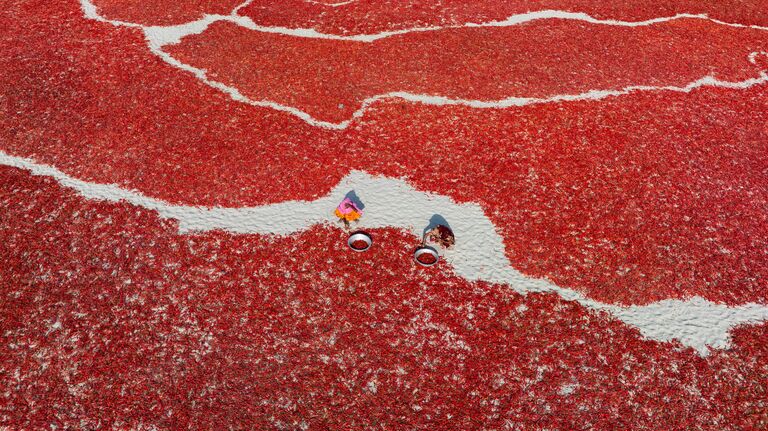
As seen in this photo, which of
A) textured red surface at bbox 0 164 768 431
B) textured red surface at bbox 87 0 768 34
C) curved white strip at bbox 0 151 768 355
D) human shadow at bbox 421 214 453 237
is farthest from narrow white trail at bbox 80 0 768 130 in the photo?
textured red surface at bbox 0 164 768 431

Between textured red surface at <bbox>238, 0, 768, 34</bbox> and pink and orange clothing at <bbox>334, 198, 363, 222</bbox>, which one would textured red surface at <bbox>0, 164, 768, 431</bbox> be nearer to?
pink and orange clothing at <bbox>334, 198, 363, 222</bbox>

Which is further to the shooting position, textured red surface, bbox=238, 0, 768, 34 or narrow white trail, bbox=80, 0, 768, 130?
textured red surface, bbox=238, 0, 768, 34

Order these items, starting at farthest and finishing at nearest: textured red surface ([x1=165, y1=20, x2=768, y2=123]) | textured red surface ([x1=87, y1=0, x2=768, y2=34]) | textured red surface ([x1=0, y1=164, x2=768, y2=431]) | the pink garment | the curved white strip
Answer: textured red surface ([x1=87, y1=0, x2=768, y2=34])
textured red surface ([x1=165, y1=20, x2=768, y2=123])
the pink garment
the curved white strip
textured red surface ([x1=0, y1=164, x2=768, y2=431])

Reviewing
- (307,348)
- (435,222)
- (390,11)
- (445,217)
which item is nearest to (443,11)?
(390,11)

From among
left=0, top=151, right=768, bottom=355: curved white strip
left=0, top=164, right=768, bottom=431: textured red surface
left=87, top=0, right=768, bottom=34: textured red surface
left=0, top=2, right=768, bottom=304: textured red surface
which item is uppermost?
left=87, top=0, right=768, bottom=34: textured red surface

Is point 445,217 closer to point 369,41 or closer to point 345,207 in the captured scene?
point 345,207

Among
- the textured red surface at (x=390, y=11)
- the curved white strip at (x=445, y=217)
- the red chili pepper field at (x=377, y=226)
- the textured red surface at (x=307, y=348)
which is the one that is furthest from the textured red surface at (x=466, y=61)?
the textured red surface at (x=307, y=348)

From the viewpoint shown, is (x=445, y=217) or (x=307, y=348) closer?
(x=307, y=348)

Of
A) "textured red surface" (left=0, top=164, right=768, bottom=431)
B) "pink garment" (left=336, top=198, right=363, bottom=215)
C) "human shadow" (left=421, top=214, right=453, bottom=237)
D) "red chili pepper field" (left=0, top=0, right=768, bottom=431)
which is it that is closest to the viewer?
"textured red surface" (left=0, top=164, right=768, bottom=431)
